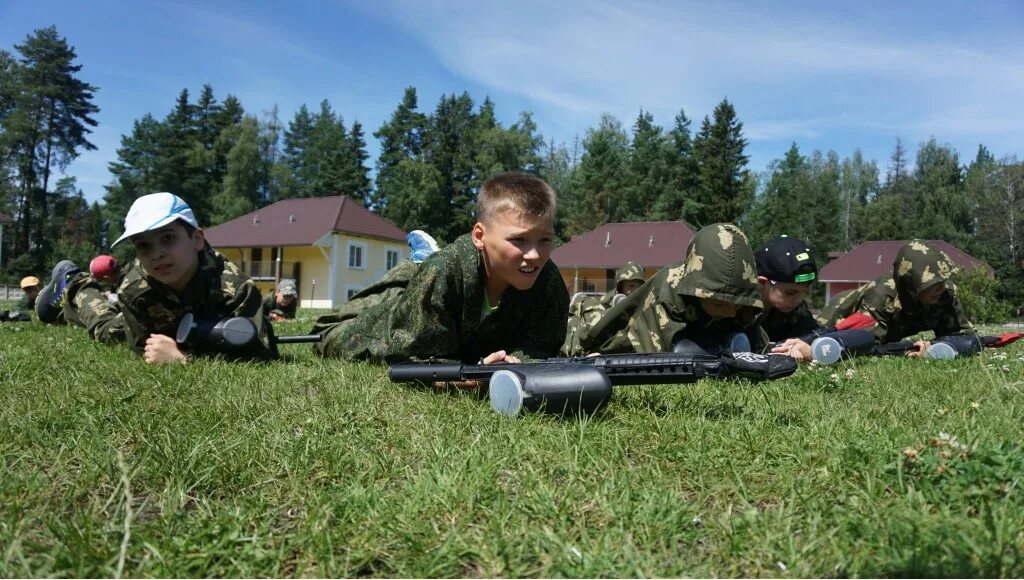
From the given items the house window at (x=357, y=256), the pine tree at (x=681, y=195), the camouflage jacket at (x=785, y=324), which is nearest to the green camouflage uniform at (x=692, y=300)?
the camouflage jacket at (x=785, y=324)

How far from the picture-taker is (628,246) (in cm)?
5406

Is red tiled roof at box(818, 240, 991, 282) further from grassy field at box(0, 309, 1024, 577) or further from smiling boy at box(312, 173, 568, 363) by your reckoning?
grassy field at box(0, 309, 1024, 577)

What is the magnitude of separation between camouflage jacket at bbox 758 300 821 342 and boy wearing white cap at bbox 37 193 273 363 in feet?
16.7

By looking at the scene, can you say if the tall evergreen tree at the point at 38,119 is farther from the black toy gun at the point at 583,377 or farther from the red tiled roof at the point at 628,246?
the black toy gun at the point at 583,377

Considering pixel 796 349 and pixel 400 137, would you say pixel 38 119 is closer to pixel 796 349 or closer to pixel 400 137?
pixel 400 137

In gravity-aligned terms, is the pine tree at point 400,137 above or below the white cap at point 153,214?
above

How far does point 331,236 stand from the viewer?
46469 millimetres

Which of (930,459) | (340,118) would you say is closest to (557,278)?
(930,459)

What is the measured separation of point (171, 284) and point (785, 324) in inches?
239

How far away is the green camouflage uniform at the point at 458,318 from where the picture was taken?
437 cm

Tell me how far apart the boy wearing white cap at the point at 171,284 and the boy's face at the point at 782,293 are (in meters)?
4.70

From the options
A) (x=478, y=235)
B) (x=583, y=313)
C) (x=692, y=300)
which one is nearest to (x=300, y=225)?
(x=583, y=313)

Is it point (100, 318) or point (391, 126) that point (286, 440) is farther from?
point (391, 126)

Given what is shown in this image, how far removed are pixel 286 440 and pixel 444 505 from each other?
93 cm
